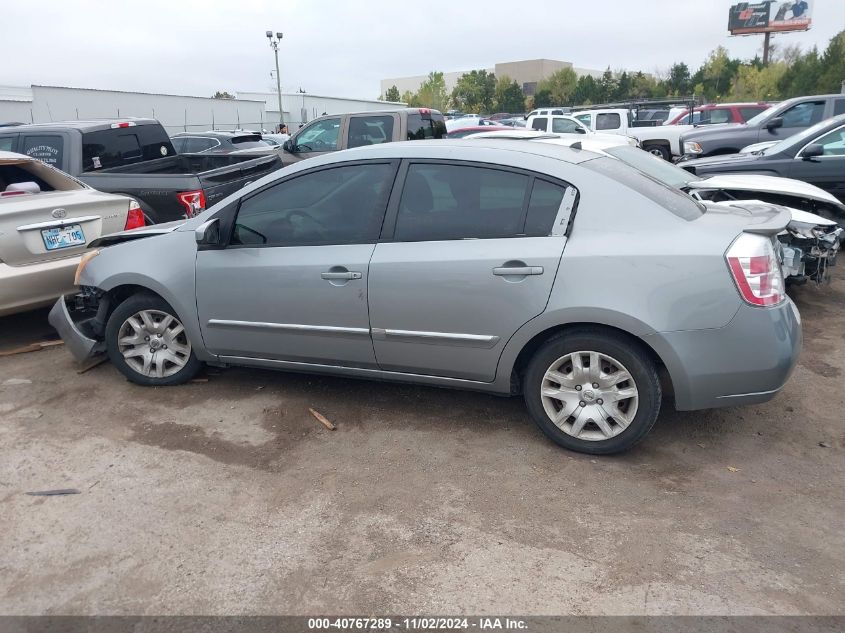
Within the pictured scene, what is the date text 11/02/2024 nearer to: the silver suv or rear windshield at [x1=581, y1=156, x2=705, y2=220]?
the silver suv

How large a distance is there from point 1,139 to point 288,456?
20.7 feet

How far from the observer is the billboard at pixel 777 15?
62.6 m

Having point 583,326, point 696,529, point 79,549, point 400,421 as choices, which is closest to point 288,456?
point 400,421

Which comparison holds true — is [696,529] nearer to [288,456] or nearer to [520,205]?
[520,205]

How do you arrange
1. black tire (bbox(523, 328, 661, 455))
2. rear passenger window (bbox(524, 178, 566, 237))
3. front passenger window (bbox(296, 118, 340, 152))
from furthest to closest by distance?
front passenger window (bbox(296, 118, 340, 152)) → rear passenger window (bbox(524, 178, 566, 237)) → black tire (bbox(523, 328, 661, 455))

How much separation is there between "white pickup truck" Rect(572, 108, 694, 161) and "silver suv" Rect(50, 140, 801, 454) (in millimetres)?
12661

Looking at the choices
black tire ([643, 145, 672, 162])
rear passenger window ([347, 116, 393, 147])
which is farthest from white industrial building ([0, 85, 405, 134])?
rear passenger window ([347, 116, 393, 147])

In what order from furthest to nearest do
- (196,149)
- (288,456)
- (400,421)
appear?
1. (196,149)
2. (400,421)
3. (288,456)

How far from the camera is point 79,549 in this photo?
307cm

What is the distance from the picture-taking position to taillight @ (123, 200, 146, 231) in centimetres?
616

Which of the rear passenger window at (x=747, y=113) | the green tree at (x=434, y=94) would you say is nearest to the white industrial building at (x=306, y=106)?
the green tree at (x=434, y=94)

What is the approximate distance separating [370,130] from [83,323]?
A: 22.0 ft

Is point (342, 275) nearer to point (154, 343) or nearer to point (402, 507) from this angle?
point (402, 507)

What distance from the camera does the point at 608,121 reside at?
1944 centimetres
